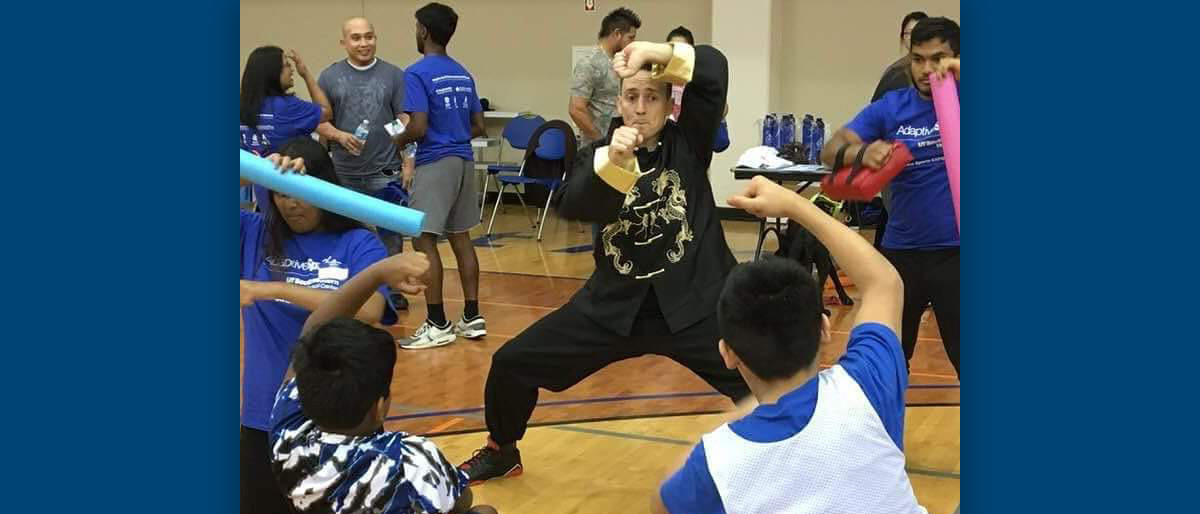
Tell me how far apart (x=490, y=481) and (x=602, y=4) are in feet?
28.1

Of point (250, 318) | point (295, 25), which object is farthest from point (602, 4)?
point (250, 318)

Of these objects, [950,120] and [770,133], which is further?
[770,133]

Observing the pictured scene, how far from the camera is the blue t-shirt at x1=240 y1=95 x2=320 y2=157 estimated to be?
223 inches

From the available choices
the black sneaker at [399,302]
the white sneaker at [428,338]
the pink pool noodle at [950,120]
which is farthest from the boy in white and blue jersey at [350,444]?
A: the black sneaker at [399,302]

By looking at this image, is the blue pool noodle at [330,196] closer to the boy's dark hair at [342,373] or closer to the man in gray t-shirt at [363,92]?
the boy's dark hair at [342,373]

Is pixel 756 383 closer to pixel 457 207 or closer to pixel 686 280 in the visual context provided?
pixel 686 280

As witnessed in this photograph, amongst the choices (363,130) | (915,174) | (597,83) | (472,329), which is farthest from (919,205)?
(597,83)

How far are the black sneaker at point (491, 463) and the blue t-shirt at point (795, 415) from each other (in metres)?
2.14

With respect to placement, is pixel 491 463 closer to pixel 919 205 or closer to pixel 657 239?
pixel 657 239

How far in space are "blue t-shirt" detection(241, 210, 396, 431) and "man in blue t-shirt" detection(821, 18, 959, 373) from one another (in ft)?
4.79

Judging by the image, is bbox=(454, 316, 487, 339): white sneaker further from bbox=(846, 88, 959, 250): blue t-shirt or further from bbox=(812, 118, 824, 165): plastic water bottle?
bbox=(846, 88, 959, 250): blue t-shirt

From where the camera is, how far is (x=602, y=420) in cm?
477

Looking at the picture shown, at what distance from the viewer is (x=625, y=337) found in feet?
11.4

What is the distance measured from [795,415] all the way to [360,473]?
0.82 meters
